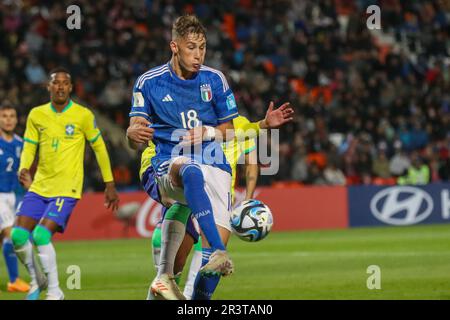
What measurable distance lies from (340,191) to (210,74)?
13259 millimetres

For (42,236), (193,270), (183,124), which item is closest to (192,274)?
(193,270)

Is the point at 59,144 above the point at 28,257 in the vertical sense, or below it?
above

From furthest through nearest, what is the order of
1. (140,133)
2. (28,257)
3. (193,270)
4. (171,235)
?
(28,257), (193,270), (171,235), (140,133)

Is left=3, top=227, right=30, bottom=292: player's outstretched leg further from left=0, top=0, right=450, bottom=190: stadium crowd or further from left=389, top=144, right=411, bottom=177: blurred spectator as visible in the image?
left=389, top=144, right=411, bottom=177: blurred spectator

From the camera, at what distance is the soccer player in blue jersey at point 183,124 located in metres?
8.03

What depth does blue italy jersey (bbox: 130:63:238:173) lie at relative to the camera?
26.9 feet

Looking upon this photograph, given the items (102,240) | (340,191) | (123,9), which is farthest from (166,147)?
(123,9)

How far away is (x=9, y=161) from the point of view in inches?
515

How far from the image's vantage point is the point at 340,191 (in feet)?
70.0

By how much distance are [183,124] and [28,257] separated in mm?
3723

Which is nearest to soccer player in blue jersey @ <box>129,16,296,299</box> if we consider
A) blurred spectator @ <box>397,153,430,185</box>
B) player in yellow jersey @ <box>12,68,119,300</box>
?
player in yellow jersey @ <box>12,68,119,300</box>

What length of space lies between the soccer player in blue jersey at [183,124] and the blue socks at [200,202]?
0.16m

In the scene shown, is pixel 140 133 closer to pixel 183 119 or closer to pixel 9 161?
pixel 183 119

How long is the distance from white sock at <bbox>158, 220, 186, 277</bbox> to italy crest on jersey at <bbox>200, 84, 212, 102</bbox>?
41.3 inches
